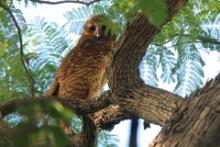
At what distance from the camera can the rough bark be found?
5.57ft

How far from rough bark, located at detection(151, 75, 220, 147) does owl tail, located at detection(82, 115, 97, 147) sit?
1338 millimetres

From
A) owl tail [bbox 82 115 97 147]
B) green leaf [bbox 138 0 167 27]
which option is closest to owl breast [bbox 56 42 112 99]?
owl tail [bbox 82 115 97 147]

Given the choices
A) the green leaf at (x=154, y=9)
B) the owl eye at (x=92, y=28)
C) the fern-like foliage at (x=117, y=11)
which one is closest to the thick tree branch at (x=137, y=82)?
the fern-like foliage at (x=117, y=11)

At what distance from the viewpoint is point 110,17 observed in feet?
9.70

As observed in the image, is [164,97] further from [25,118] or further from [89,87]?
[25,118]

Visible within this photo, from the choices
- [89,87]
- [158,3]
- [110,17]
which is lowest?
[89,87]

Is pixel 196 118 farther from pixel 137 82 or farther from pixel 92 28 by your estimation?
pixel 92 28

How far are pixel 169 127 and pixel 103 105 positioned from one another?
125 cm

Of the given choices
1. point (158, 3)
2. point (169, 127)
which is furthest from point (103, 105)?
point (158, 3)

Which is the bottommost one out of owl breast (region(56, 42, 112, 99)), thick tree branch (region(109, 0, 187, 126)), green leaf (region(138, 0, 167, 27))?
owl breast (region(56, 42, 112, 99))

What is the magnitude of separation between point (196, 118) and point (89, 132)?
1.53m

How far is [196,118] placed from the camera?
177 cm

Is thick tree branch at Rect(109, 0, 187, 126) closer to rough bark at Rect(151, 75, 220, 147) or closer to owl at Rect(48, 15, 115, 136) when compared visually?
owl at Rect(48, 15, 115, 136)

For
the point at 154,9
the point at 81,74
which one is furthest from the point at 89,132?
the point at 154,9
